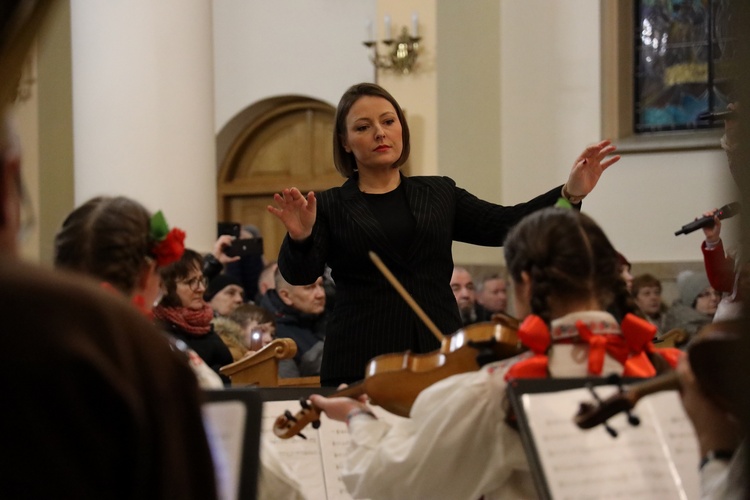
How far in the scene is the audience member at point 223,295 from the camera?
6.09 metres

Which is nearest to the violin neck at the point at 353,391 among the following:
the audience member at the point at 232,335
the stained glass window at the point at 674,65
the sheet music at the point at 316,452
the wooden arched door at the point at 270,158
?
the sheet music at the point at 316,452

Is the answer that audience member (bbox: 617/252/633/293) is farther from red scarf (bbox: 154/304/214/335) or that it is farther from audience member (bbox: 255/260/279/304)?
audience member (bbox: 255/260/279/304)

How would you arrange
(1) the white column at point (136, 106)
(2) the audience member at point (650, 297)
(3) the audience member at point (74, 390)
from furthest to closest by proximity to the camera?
(2) the audience member at point (650, 297) < (1) the white column at point (136, 106) < (3) the audience member at point (74, 390)

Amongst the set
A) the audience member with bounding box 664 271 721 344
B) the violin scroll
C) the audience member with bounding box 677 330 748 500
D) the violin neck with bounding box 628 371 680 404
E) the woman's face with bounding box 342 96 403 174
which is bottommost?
the audience member with bounding box 664 271 721 344

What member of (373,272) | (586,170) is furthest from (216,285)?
(586,170)

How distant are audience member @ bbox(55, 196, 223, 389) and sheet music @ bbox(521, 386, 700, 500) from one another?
69 centimetres

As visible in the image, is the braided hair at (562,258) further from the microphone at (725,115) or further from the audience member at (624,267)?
the microphone at (725,115)

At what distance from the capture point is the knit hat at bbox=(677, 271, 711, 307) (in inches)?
305

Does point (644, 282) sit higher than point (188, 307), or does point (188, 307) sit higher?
point (188, 307)

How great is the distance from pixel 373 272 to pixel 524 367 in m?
1.02

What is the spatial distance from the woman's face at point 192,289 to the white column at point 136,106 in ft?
6.36

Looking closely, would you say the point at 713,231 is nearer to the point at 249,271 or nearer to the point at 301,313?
the point at 301,313

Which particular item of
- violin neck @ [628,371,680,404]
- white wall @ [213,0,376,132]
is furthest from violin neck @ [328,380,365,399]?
white wall @ [213,0,376,132]

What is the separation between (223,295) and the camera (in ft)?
20.1
